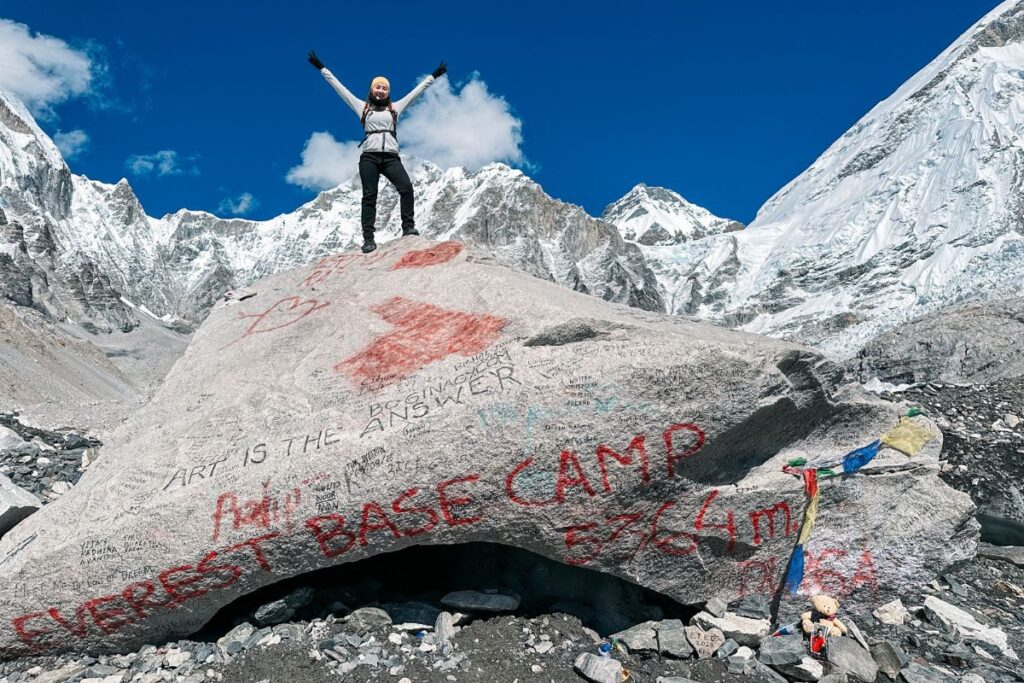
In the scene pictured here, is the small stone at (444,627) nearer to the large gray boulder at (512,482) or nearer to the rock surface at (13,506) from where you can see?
the large gray boulder at (512,482)

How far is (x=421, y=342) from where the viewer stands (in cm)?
637

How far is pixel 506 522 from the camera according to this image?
5238mm

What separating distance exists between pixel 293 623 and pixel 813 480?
4555mm

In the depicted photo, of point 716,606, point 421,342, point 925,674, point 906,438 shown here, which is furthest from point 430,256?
point 925,674

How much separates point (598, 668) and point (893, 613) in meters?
2.85

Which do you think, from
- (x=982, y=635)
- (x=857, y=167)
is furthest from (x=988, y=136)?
(x=982, y=635)

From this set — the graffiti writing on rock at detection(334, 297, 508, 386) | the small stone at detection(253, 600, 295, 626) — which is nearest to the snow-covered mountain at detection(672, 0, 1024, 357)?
the graffiti writing on rock at detection(334, 297, 508, 386)

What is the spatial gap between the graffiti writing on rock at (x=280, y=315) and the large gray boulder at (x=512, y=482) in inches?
64.0

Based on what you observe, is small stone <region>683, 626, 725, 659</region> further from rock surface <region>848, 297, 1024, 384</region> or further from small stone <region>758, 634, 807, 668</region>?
rock surface <region>848, 297, 1024, 384</region>

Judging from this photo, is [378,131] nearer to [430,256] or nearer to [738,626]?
[430,256]

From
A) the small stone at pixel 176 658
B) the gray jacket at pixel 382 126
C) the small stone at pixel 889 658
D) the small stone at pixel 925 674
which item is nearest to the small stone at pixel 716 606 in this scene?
the small stone at pixel 889 658

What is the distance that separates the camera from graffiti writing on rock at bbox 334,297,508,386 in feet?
19.9

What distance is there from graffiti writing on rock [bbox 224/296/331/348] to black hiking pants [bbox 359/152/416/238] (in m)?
1.66

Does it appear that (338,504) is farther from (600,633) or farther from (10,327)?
(10,327)
